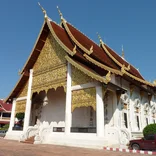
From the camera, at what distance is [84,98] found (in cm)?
842

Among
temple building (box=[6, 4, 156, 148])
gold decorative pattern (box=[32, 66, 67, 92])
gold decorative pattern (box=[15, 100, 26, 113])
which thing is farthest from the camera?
gold decorative pattern (box=[15, 100, 26, 113])

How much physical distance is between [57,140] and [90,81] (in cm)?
330

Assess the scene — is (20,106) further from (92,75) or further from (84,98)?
(92,75)

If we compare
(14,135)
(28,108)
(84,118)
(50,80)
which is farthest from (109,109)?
(14,135)

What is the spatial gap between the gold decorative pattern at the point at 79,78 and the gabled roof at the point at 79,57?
1.20 ft

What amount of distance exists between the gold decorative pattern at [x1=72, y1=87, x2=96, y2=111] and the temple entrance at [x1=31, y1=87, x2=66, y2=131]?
3.45 m

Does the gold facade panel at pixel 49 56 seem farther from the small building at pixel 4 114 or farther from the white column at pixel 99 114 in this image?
the small building at pixel 4 114

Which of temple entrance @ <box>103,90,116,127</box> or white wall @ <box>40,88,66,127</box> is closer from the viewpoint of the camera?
temple entrance @ <box>103,90,116,127</box>

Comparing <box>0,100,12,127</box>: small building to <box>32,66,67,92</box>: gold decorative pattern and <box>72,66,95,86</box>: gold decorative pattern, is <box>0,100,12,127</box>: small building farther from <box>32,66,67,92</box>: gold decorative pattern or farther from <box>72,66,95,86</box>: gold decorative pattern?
<box>72,66,95,86</box>: gold decorative pattern

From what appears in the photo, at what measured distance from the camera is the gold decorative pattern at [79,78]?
8.57 m

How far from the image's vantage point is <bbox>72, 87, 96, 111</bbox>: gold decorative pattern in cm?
808

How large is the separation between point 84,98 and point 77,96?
0.47m

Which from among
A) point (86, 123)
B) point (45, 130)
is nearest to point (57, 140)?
point (45, 130)

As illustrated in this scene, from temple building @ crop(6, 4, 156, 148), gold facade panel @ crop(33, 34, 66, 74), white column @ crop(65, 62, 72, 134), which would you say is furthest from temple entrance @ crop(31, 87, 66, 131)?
white column @ crop(65, 62, 72, 134)
